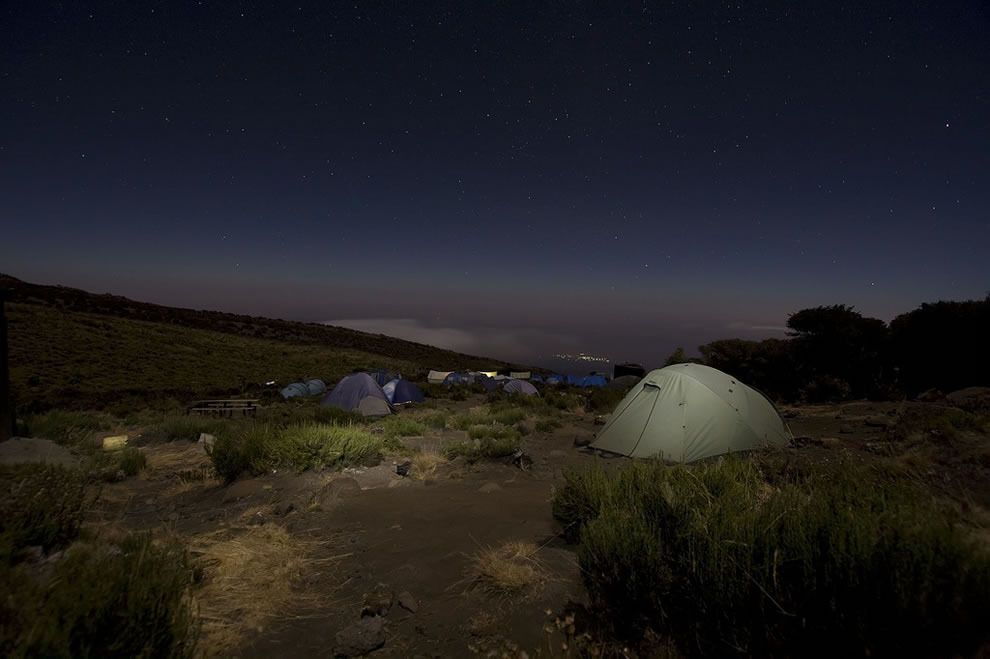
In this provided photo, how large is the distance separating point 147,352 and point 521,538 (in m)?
39.9

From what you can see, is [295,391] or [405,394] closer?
[405,394]

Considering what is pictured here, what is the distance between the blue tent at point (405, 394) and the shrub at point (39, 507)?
16.6 meters

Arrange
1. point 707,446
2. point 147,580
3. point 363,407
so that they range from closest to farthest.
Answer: point 147,580 < point 707,446 < point 363,407

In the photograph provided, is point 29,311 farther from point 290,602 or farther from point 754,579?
point 754,579

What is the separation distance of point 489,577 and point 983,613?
329cm

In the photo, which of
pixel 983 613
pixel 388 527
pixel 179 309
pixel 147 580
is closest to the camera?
pixel 983 613

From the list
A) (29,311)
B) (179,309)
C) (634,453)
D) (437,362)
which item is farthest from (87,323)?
(634,453)

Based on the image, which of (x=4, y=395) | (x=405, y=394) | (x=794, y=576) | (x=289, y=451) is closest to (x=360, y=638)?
(x=794, y=576)

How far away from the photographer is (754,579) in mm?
2793

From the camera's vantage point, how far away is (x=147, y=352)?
33000mm

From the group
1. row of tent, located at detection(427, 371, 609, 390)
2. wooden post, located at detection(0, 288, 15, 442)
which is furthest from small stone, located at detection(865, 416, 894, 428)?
wooden post, located at detection(0, 288, 15, 442)

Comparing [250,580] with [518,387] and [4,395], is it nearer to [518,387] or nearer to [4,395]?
[4,395]

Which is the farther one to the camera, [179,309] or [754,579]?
[179,309]

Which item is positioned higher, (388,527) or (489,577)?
(489,577)
